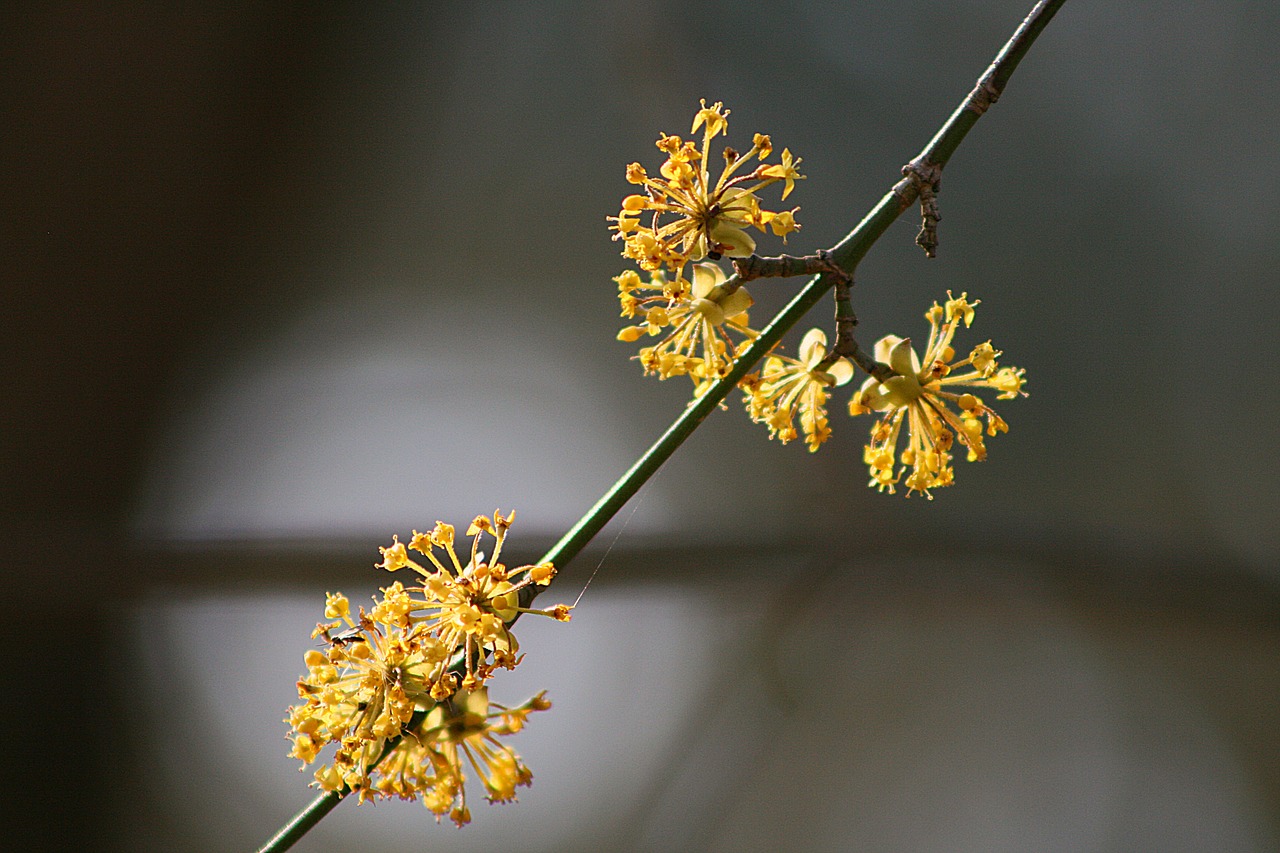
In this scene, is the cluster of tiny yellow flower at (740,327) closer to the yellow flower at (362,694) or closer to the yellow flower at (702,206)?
the yellow flower at (702,206)

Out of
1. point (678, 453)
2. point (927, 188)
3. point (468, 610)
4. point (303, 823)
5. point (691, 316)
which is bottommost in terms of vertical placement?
point (303, 823)

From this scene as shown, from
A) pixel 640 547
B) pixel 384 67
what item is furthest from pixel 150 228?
pixel 640 547

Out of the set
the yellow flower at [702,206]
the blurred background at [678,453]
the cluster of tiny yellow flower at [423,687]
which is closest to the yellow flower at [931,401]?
the yellow flower at [702,206]

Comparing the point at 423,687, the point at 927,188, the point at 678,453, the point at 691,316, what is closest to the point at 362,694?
the point at 423,687

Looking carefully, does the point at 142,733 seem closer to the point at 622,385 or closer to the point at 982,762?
the point at 622,385

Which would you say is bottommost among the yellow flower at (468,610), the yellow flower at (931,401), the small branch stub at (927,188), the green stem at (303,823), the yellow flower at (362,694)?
the green stem at (303,823)

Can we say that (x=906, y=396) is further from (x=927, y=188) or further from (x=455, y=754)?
(x=455, y=754)
